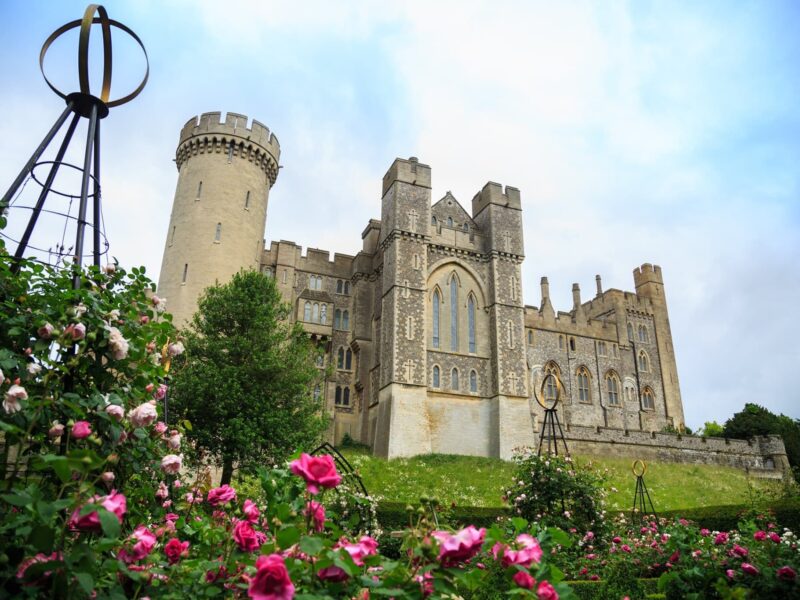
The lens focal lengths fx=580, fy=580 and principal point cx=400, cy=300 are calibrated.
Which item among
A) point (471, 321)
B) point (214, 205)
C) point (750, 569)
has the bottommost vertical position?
A: point (750, 569)

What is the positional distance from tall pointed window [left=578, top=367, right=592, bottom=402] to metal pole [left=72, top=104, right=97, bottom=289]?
40.9m

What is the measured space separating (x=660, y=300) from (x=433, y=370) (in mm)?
26741

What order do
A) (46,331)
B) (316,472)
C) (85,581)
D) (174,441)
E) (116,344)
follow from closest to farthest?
(85,581) → (316,472) → (46,331) → (116,344) → (174,441)

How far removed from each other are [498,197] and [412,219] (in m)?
6.12

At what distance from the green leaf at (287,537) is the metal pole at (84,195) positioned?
269 cm

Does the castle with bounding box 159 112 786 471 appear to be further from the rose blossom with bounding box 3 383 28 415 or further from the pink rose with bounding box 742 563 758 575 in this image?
the rose blossom with bounding box 3 383 28 415

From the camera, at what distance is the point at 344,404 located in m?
33.4

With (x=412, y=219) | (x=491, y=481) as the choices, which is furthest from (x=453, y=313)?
(x=491, y=481)

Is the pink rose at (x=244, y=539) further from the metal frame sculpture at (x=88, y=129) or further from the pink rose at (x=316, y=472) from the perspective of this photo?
the metal frame sculpture at (x=88, y=129)

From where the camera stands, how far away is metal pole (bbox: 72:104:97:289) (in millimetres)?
4539

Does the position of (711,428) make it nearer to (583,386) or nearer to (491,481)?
(583,386)

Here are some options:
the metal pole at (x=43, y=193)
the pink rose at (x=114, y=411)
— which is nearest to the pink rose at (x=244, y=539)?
the pink rose at (x=114, y=411)

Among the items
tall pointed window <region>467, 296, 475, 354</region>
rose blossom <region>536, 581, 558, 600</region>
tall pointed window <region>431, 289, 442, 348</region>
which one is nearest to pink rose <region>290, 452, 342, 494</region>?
rose blossom <region>536, 581, 558, 600</region>

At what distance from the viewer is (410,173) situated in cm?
3309
